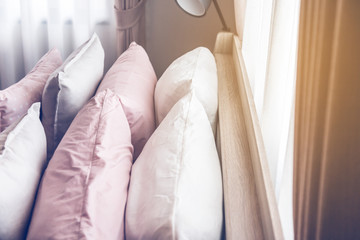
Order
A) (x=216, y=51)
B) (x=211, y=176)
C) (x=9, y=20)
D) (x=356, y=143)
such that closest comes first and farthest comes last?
(x=356, y=143) < (x=211, y=176) < (x=216, y=51) < (x=9, y=20)

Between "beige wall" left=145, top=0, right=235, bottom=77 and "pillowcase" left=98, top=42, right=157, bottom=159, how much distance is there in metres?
1.09

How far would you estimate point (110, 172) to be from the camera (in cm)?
80

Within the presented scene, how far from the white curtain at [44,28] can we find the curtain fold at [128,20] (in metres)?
0.18

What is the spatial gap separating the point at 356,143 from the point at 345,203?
0.16 ft

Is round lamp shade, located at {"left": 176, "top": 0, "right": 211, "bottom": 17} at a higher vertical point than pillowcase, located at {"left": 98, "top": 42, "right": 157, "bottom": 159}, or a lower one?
higher

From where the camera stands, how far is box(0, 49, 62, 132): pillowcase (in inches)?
51.2

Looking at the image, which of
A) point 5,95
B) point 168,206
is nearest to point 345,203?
point 168,206

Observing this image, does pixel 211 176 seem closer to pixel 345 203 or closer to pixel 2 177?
pixel 2 177

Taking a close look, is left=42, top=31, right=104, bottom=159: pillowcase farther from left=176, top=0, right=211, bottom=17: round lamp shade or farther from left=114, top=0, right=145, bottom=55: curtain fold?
left=114, top=0, right=145, bottom=55: curtain fold

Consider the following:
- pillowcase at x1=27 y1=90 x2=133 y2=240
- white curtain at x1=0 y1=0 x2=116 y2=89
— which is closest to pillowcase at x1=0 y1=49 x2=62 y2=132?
pillowcase at x1=27 y1=90 x2=133 y2=240

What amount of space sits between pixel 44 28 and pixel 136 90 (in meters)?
1.69

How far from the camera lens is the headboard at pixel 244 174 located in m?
0.67

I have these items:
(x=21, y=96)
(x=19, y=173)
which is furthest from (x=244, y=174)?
(x=21, y=96)

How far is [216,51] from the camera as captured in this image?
1999mm
